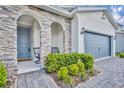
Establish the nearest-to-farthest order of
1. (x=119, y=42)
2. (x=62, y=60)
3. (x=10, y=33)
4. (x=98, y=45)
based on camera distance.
A: (x=10, y=33)
(x=62, y=60)
(x=98, y=45)
(x=119, y=42)

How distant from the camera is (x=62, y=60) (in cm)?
555

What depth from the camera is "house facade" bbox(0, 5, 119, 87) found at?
486 centimetres

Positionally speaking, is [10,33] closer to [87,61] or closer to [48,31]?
[48,31]

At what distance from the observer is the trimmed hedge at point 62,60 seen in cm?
529

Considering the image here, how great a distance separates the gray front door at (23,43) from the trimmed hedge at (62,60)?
11.3ft

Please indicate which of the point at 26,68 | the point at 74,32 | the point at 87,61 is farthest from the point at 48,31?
the point at 87,61

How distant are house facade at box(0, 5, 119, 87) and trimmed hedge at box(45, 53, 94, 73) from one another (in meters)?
0.91

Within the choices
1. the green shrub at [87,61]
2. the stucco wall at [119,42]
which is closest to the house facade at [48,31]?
the green shrub at [87,61]

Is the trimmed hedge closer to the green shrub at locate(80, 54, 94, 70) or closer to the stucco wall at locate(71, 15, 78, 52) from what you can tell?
the green shrub at locate(80, 54, 94, 70)

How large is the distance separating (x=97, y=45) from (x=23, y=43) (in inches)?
230

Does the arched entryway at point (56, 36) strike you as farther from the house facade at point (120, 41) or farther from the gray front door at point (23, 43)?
the house facade at point (120, 41)

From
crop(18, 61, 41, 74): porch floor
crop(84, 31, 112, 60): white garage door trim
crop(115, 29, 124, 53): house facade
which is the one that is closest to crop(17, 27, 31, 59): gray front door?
crop(18, 61, 41, 74): porch floor
